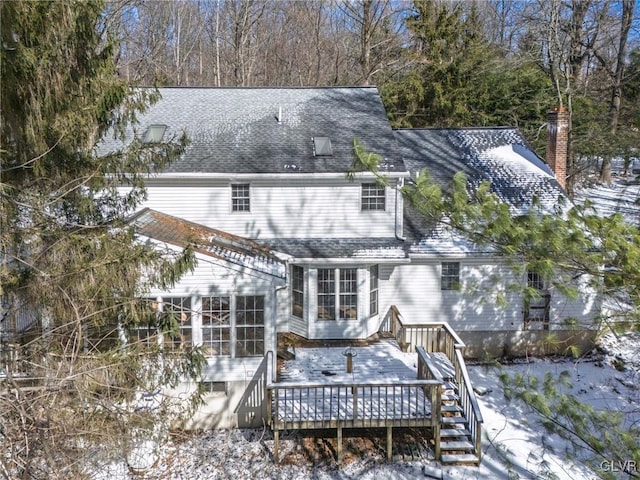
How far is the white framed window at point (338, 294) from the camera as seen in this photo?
14531mm

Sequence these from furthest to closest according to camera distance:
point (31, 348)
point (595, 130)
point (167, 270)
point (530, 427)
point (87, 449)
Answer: point (595, 130)
point (530, 427)
point (167, 270)
point (31, 348)
point (87, 449)

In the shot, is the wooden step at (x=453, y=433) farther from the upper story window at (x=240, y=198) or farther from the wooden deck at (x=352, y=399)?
the upper story window at (x=240, y=198)

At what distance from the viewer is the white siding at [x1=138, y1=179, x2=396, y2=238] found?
14.9 metres

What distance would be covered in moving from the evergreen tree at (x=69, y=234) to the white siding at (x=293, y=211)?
5.52 meters

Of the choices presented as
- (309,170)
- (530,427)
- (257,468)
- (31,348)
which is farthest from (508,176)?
(31,348)

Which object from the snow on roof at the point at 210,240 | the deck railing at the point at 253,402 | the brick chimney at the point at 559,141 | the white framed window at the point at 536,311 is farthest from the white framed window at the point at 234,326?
the brick chimney at the point at 559,141

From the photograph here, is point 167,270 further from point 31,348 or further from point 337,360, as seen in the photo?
point 337,360

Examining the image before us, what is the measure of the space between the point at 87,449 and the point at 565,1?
2765 cm

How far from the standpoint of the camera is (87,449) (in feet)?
21.0

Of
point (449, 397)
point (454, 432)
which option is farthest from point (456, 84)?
point (454, 432)

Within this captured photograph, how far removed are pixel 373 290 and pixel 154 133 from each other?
8.28 meters

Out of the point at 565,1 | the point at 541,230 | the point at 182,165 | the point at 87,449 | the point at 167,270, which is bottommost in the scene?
the point at 87,449

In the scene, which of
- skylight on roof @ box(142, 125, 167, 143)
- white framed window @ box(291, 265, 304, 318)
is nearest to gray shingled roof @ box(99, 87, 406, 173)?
skylight on roof @ box(142, 125, 167, 143)

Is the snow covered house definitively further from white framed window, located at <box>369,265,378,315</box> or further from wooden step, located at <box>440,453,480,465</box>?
wooden step, located at <box>440,453,480,465</box>
